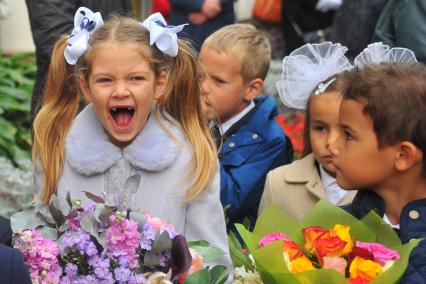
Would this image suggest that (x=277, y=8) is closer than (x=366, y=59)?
No

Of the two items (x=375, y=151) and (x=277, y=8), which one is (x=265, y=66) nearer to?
(x=375, y=151)

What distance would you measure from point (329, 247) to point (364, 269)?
0.45 ft

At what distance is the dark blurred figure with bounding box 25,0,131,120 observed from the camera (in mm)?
5281

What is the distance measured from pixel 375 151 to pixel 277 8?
6291mm

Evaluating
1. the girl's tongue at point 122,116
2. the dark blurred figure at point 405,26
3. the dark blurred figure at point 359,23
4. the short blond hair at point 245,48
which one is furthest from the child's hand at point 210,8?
the girl's tongue at point 122,116

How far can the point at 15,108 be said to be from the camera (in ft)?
24.5

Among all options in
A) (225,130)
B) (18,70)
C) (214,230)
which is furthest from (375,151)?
(18,70)

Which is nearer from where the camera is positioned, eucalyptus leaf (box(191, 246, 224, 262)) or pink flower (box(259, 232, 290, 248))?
pink flower (box(259, 232, 290, 248))

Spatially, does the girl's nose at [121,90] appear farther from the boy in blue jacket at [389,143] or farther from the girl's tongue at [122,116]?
the boy in blue jacket at [389,143]

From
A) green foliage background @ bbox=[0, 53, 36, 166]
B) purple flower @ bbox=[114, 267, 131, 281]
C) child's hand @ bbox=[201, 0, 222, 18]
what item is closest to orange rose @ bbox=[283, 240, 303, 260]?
purple flower @ bbox=[114, 267, 131, 281]

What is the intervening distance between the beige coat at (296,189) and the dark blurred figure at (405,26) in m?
0.96

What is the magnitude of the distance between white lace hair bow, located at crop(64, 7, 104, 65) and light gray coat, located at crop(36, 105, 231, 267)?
289 mm

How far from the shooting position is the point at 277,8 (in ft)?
30.3

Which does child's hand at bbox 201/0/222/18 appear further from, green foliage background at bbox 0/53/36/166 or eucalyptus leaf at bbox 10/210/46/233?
eucalyptus leaf at bbox 10/210/46/233
